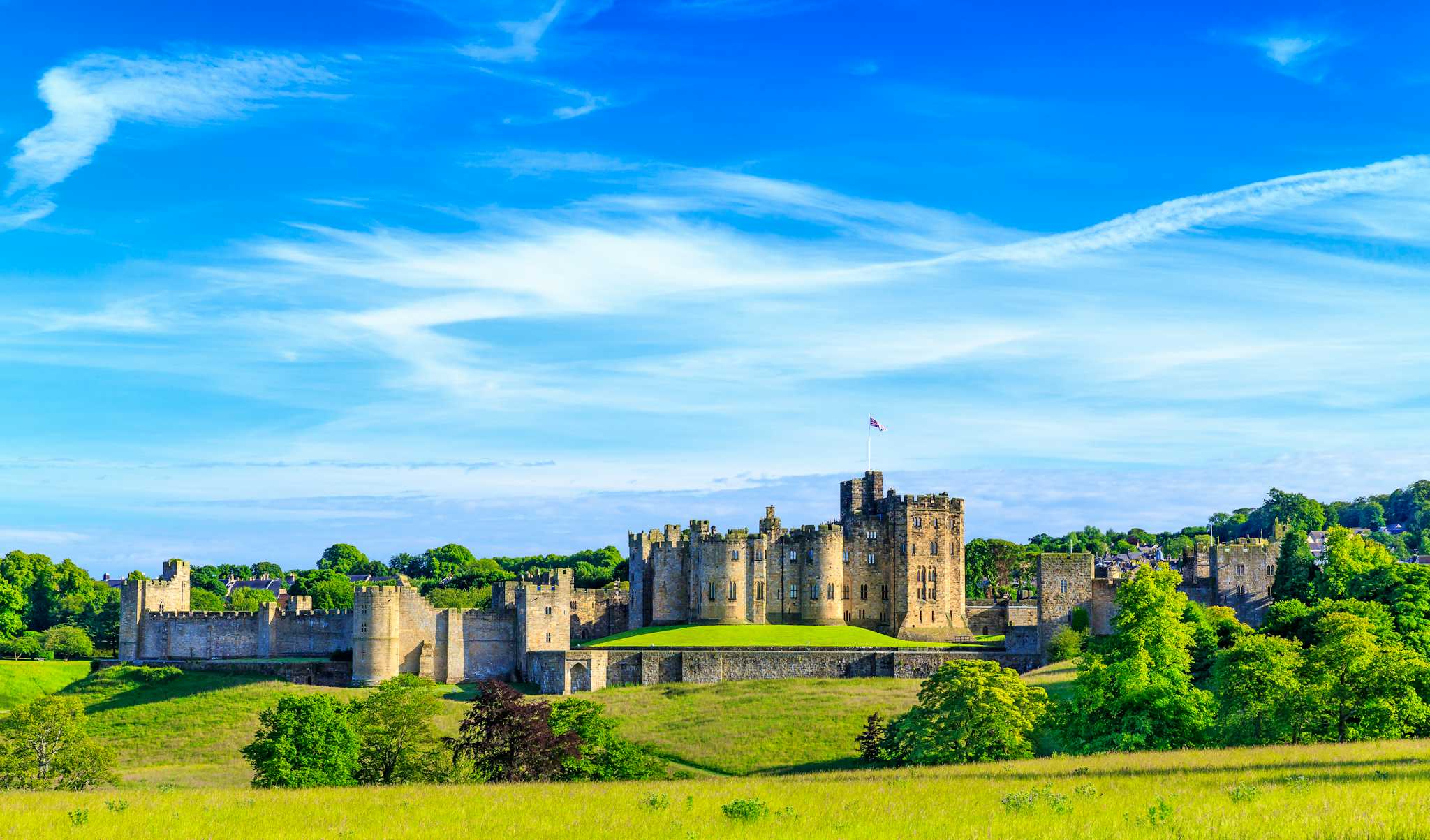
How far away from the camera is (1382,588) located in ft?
246

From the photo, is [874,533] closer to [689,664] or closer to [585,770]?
[689,664]

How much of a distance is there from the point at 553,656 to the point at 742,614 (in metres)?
18.1

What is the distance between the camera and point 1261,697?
47312mm

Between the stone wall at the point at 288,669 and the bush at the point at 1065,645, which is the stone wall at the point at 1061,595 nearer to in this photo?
the bush at the point at 1065,645

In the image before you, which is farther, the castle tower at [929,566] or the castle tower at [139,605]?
the castle tower at [929,566]

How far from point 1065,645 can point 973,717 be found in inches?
1243

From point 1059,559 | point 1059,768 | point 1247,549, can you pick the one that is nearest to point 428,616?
point 1059,559

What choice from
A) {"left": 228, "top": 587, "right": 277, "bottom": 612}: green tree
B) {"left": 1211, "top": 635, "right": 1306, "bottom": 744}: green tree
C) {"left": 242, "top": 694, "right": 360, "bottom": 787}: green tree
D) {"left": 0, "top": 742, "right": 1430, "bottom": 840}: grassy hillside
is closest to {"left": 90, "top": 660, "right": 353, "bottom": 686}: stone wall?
{"left": 242, "top": 694, "right": 360, "bottom": 787}: green tree

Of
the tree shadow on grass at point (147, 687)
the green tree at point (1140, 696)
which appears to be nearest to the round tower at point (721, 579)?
the tree shadow on grass at point (147, 687)

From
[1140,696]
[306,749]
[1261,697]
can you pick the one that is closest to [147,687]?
[306,749]

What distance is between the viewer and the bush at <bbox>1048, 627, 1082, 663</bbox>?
82.1 m

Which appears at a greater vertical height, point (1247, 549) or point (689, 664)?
point (1247, 549)

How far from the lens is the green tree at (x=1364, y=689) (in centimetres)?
4544

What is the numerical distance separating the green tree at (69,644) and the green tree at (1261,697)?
310 ft
